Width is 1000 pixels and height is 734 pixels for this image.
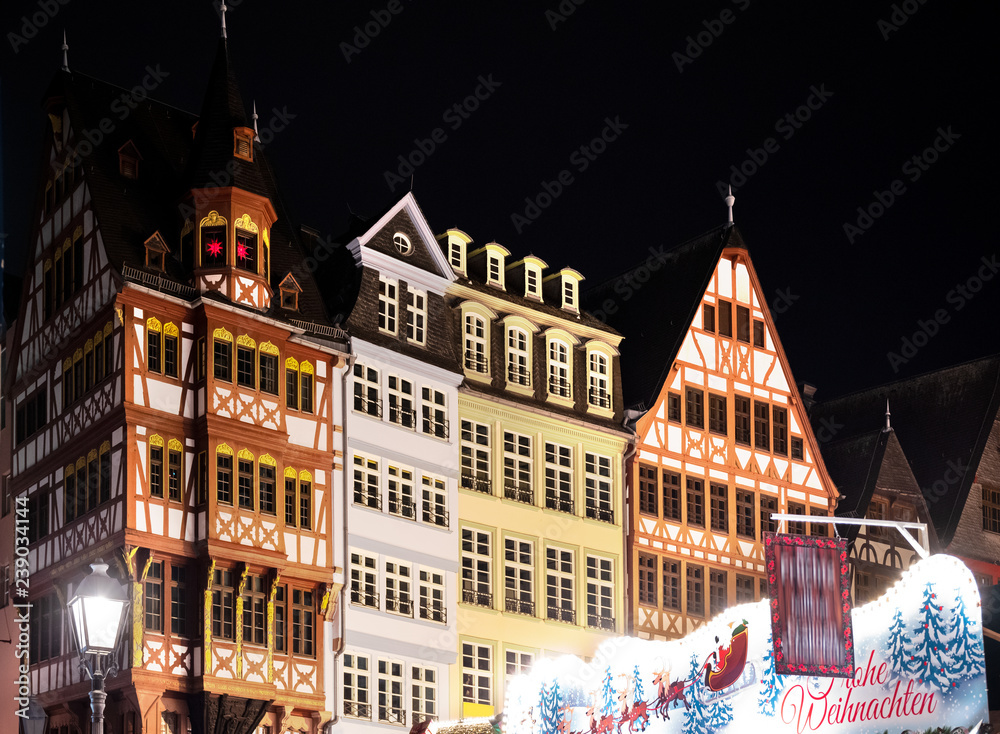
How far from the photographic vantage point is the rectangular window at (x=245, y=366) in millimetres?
39469

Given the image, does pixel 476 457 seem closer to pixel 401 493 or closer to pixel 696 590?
pixel 401 493

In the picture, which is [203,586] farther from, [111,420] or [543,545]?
[543,545]

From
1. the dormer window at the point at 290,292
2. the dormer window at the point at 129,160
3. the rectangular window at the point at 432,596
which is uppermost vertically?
the dormer window at the point at 129,160

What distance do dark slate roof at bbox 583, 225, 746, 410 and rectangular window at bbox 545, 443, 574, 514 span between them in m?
2.73

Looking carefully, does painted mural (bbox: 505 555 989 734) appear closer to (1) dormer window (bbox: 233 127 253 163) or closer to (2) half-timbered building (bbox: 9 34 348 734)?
(2) half-timbered building (bbox: 9 34 348 734)

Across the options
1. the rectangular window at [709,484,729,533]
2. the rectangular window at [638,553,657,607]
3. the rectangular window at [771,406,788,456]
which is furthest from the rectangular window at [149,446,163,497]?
the rectangular window at [771,406,788,456]

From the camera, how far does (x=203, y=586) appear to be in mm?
37562

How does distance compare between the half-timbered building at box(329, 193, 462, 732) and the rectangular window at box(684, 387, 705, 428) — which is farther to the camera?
the rectangular window at box(684, 387, 705, 428)

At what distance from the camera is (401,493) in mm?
41875

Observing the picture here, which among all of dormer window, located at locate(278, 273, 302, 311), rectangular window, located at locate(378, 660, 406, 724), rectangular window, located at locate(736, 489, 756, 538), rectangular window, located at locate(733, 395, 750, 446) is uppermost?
dormer window, located at locate(278, 273, 302, 311)

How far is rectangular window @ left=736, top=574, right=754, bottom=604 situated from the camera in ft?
156

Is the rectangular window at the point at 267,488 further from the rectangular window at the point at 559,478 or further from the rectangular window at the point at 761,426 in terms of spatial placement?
the rectangular window at the point at 761,426

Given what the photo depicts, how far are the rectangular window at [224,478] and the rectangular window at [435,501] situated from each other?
5394 millimetres

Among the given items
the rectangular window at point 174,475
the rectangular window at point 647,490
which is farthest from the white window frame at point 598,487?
the rectangular window at point 174,475
